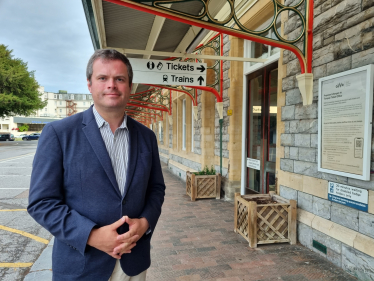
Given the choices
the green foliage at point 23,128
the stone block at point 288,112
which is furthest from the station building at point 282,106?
the green foliage at point 23,128

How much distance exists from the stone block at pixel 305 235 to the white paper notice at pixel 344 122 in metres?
0.98

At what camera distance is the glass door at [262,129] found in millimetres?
5215

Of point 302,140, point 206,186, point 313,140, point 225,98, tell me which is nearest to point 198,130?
point 225,98

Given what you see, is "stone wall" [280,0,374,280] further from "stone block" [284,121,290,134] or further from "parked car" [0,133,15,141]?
"parked car" [0,133,15,141]

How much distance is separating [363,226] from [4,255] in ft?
15.4

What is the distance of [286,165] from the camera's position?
4.13 metres

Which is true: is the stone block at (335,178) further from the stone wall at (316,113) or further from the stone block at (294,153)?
the stone block at (294,153)

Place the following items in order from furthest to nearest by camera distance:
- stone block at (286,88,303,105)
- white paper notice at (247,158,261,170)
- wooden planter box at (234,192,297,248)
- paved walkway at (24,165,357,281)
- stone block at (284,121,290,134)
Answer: white paper notice at (247,158,261,170)
stone block at (284,121,290,134)
stone block at (286,88,303,105)
wooden planter box at (234,192,297,248)
paved walkway at (24,165,357,281)

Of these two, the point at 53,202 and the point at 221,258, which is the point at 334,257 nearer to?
the point at 221,258

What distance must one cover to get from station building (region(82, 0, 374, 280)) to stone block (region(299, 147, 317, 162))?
0.05 ft

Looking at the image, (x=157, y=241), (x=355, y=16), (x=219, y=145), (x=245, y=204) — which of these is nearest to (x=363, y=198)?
(x=245, y=204)

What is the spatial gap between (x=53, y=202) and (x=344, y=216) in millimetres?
3167

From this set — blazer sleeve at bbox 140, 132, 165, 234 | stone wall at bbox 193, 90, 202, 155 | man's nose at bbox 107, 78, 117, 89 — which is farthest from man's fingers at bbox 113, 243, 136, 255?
stone wall at bbox 193, 90, 202, 155

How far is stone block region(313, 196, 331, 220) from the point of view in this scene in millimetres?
3311
